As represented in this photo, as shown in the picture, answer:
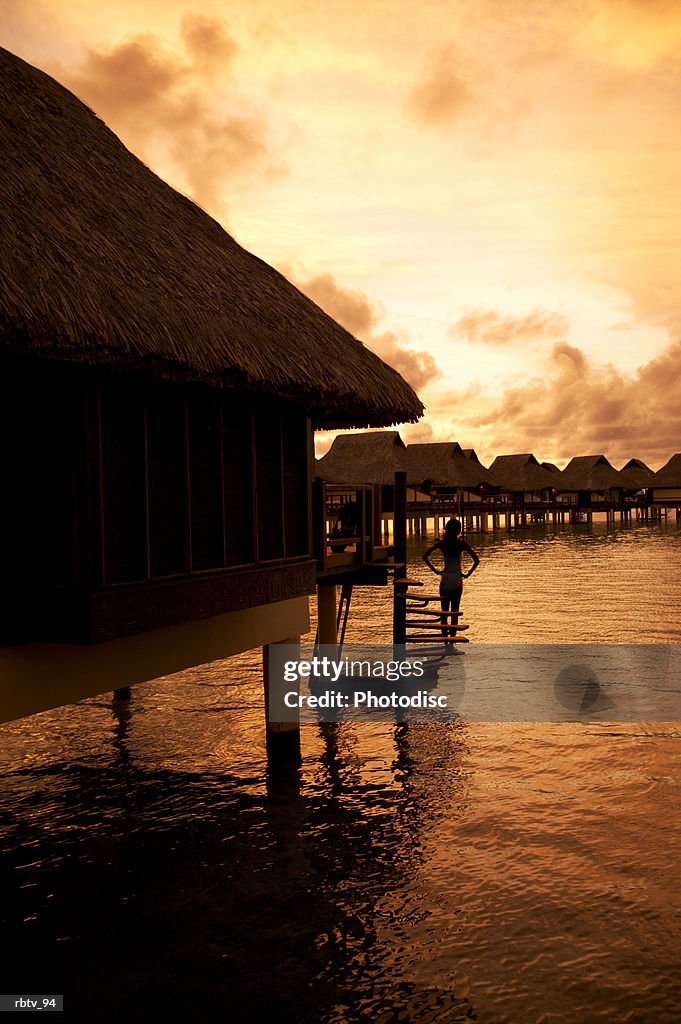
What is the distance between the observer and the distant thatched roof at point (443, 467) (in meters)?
50.0

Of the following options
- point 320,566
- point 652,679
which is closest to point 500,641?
point 652,679

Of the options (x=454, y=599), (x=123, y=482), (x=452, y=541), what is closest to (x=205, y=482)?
(x=123, y=482)

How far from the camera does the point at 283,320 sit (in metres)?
8.14

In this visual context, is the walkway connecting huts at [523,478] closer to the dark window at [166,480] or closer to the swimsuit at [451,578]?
the swimsuit at [451,578]

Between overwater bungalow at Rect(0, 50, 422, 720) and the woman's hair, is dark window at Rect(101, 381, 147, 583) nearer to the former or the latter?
overwater bungalow at Rect(0, 50, 422, 720)

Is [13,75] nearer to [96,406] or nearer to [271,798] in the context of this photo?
[96,406]

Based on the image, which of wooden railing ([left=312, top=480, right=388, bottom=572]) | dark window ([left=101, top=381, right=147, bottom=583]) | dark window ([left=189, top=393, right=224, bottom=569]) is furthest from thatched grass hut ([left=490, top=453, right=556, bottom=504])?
dark window ([left=101, top=381, right=147, bottom=583])

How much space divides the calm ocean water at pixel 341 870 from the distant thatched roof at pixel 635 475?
6530 centimetres

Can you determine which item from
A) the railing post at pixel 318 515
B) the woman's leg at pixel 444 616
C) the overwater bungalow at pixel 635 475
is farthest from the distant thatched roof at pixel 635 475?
the railing post at pixel 318 515

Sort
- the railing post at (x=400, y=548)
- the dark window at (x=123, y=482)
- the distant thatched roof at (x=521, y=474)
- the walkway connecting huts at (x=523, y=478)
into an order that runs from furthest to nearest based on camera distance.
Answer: the distant thatched roof at (x=521, y=474) → the walkway connecting huts at (x=523, y=478) → the railing post at (x=400, y=548) → the dark window at (x=123, y=482)

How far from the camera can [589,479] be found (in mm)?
69062

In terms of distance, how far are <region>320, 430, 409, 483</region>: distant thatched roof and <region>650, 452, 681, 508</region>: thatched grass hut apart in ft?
108

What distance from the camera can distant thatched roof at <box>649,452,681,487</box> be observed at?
7106 cm

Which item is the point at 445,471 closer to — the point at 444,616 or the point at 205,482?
the point at 444,616
